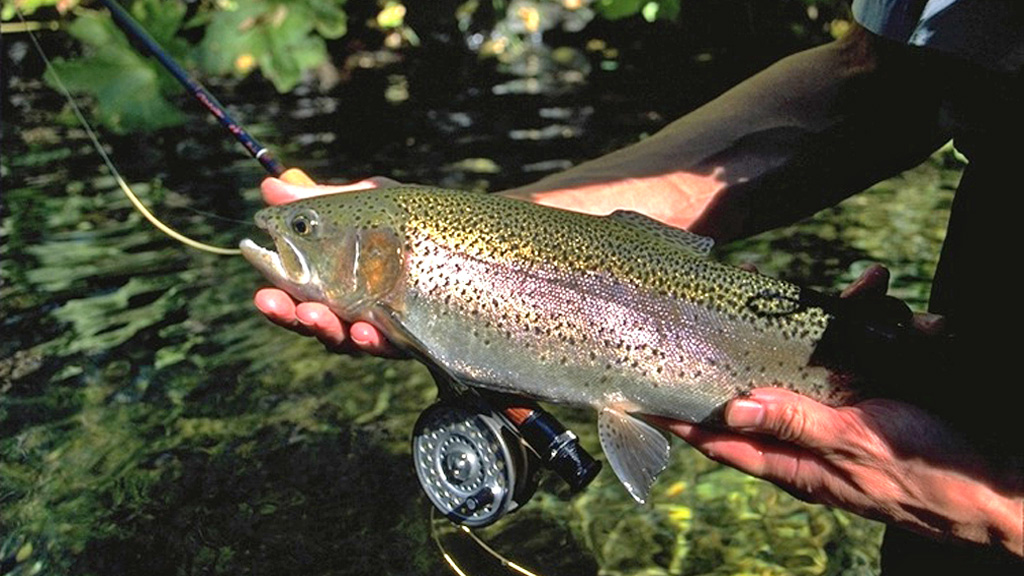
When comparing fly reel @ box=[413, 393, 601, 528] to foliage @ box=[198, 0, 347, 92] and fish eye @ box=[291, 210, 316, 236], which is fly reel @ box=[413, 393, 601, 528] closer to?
fish eye @ box=[291, 210, 316, 236]

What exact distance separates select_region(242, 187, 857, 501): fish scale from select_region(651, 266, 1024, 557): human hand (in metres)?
0.16

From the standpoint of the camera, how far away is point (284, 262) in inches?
102

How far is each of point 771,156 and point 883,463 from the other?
42.1 inches

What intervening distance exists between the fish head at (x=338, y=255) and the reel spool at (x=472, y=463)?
13.2 inches

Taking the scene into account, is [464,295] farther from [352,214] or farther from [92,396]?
[92,396]

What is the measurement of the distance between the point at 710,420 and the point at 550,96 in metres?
7.48

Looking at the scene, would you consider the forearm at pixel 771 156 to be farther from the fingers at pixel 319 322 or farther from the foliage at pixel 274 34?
the foliage at pixel 274 34

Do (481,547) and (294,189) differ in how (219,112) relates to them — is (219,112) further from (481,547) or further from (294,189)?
(481,547)

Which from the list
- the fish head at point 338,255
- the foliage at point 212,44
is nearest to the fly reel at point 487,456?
the fish head at point 338,255

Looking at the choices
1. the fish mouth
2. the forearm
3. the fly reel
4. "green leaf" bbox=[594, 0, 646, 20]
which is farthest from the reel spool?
"green leaf" bbox=[594, 0, 646, 20]

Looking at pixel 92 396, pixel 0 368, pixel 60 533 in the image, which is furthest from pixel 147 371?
pixel 60 533

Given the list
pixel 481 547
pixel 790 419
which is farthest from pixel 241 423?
pixel 790 419

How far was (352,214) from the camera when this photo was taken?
258 cm

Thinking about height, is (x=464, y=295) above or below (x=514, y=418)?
above
